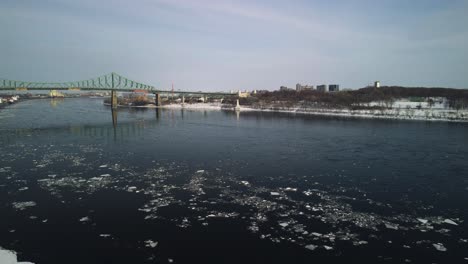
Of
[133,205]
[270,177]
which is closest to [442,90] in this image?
[270,177]

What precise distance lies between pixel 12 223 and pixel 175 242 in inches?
202

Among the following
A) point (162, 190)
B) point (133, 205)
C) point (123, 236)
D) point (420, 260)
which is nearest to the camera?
point (420, 260)

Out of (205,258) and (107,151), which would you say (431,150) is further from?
(107,151)

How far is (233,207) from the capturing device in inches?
388

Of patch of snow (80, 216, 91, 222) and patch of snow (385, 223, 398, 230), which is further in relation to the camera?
patch of snow (80, 216, 91, 222)

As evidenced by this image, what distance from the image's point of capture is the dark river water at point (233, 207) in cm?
717

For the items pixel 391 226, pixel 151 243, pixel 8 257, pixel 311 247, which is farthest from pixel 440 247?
pixel 8 257

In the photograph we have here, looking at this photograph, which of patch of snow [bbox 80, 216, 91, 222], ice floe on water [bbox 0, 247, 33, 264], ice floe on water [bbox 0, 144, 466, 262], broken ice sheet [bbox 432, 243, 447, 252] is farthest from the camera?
patch of snow [bbox 80, 216, 91, 222]

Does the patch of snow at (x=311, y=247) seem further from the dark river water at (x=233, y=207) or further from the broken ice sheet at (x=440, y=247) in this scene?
the broken ice sheet at (x=440, y=247)

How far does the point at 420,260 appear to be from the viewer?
6.79m

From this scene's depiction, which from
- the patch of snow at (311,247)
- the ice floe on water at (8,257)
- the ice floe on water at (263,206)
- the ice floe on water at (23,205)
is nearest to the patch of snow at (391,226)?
the ice floe on water at (263,206)

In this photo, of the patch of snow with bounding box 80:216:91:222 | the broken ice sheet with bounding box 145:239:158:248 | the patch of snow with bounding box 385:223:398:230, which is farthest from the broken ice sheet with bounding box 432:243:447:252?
the patch of snow with bounding box 80:216:91:222

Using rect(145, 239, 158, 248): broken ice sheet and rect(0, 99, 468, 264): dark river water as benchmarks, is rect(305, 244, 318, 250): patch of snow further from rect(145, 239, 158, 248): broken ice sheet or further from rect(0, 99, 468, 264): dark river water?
rect(145, 239, 158, 248): broken ice sheet

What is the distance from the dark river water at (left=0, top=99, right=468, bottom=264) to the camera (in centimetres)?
717
